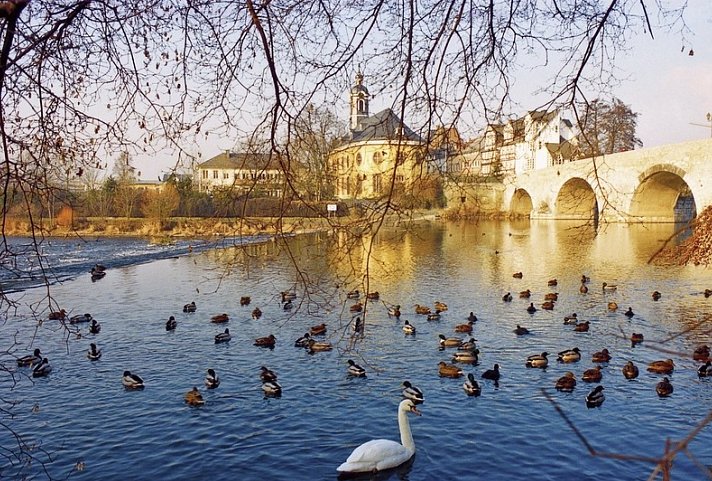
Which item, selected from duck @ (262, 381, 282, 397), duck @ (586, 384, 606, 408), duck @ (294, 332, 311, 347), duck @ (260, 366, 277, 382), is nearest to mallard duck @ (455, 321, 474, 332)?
duck @ (294, 332, 311, 347)

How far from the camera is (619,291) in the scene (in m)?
21.5

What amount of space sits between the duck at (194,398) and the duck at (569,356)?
7.38 m

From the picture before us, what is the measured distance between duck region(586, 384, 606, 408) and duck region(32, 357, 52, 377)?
10.3 m

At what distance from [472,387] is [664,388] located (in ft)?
11.1

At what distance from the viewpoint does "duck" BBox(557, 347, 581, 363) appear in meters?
13.4

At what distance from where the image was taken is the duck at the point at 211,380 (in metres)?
11.9

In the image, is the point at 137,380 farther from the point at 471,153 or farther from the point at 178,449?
the point at 471,153

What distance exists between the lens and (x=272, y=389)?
11555 millimetres

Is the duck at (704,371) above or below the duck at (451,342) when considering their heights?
below

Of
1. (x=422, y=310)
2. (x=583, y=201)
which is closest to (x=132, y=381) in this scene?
(x=422, y=310)

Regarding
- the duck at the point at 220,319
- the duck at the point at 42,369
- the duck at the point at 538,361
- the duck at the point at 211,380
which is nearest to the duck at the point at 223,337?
the duck at the point at 220,319

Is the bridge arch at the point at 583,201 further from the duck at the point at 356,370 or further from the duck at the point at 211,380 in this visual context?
the duck at the point at 211,380

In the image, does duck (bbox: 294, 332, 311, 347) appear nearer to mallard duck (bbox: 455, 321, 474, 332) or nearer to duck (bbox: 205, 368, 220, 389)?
duck (bbox: 205, 368, 220, 389)

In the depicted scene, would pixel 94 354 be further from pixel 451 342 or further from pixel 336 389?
pixel 451 342
